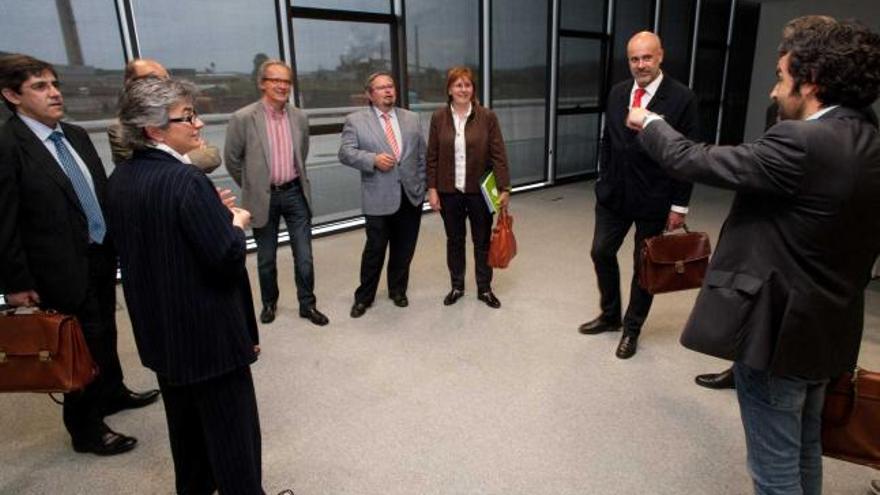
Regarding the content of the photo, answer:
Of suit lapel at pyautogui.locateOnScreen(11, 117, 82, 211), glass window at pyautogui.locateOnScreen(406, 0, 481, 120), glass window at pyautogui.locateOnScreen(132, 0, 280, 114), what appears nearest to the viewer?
suit lapel at pyautogui.locateOnScreen(11, 117, 82, 211)

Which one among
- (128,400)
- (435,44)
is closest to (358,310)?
(128,400)

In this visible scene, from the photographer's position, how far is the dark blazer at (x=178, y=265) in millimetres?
1257

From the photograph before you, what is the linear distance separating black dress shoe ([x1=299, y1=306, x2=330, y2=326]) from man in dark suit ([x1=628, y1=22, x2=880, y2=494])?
2.28 m

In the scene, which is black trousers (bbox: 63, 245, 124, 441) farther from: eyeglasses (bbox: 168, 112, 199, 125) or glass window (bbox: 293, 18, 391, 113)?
glass window (bbox: 293, 18, 391, 113)

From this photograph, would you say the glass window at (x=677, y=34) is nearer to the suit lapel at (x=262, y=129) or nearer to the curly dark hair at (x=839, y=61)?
the suit lapel at (x=262, y=129)

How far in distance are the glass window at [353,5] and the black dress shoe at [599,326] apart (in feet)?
12.0

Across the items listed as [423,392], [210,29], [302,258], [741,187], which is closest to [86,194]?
[302,258]

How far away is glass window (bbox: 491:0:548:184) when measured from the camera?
6.20m

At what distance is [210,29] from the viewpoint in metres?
4.19

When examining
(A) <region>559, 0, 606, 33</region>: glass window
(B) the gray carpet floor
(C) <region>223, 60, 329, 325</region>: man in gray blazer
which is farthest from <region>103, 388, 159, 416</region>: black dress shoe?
(A) <region>559, 0, 606, 33</region>: glass window

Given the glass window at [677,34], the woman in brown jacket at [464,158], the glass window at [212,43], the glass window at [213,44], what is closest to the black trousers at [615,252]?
the woman in brown jacket at [464,158]

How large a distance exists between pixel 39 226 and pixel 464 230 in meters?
2.17

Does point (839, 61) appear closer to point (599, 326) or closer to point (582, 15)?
point (599, 326)

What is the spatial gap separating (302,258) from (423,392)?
1.23 meters
